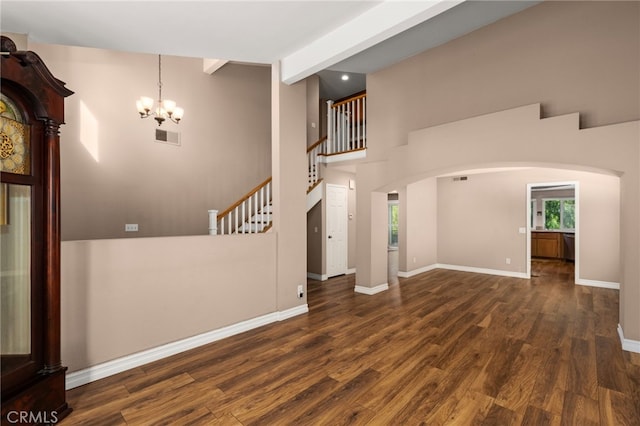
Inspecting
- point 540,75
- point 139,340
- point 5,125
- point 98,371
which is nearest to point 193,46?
point 5,125

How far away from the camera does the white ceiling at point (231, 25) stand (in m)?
2.38

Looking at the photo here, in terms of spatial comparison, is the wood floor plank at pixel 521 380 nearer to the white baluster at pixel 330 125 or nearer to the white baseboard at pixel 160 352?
the white baseboard at pixel 160 352

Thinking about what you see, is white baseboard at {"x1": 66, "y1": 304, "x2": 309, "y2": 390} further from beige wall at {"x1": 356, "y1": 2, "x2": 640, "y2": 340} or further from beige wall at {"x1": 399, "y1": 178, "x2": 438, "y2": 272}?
beige wall at {"x1": 399, "y1": 178, "x2": 438, "y2": 272}

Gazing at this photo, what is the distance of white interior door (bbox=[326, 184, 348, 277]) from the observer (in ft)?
21.7

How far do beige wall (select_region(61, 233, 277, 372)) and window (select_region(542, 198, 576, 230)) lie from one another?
11.0 meters

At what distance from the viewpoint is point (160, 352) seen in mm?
2891

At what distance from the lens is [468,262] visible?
745 centimetres

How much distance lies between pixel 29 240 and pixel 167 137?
11.8ft

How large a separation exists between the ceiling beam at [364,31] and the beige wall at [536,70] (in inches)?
91.3

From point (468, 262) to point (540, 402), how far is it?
5664 millimetres

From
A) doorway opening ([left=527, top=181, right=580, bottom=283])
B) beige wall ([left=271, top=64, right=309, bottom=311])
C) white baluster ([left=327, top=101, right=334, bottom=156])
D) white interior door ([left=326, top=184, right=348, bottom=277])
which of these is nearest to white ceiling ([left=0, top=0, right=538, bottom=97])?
beige wall ([left=271, top=64, right=309, bottom=311])

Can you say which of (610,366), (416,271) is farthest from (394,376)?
(416,271)

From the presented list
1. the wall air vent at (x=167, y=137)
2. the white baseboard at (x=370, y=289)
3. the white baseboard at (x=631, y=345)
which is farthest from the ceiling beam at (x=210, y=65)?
Answer: the white baseboard at (x=631, y=345)

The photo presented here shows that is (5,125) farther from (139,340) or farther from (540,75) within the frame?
(540,75)
